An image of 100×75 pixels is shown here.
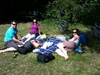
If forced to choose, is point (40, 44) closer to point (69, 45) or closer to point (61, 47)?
point (61, 47)

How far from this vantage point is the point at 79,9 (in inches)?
556

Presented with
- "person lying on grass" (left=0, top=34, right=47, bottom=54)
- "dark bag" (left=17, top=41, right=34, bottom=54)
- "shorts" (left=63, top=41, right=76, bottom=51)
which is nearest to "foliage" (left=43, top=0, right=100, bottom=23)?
"shorts" (left=63, top=41, right=76, bottom=51)

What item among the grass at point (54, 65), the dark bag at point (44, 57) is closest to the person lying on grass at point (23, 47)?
the grass at point (54, 65)

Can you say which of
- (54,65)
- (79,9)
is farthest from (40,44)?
(79,9)

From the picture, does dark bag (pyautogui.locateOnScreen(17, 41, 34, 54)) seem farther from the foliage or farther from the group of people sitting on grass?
the foliage

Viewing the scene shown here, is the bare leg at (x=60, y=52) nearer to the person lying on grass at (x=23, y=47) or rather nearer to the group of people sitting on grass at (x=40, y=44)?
the group of people sitting on grass at (x=40, y=44)

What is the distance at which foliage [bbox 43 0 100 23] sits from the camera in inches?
559

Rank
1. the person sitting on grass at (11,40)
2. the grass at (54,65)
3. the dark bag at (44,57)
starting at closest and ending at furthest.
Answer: the grass at (54,65) < the dark bag at (44,57) < the person sitting on grass at (11,40)

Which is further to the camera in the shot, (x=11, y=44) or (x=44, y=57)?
(x=11, y=44)

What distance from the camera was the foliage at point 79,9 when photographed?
14211 mm

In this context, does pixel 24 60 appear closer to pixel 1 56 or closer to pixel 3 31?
pixel 1 56

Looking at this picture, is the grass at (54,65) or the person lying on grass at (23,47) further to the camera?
the person lying on grass at (23,47)

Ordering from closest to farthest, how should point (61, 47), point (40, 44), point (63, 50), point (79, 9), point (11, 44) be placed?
point (63, 50) → point (61, 47) → point (11, 44) → point (40, 44) → point (79, 9)

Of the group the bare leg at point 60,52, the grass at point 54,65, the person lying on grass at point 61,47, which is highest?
the person lying on grass at point 61,47
